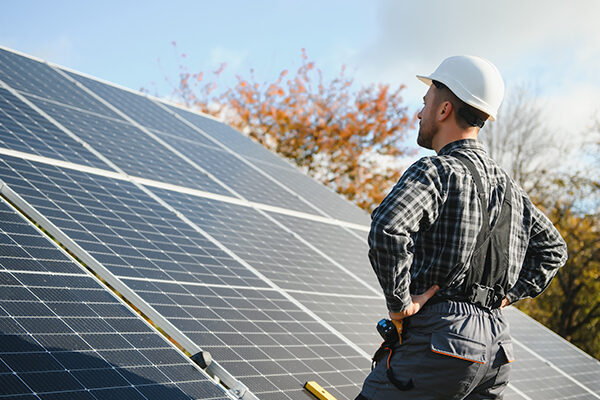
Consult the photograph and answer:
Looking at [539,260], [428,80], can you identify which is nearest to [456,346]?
[539,260]

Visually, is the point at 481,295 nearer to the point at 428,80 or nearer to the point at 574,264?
the point at 428,80

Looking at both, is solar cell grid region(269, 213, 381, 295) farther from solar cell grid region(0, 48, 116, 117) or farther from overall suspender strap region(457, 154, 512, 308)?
overall suspender strap region(457, 154, 512, 308)

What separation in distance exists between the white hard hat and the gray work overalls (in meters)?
0.39

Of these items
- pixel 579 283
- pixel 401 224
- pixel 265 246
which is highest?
pixel 579 283

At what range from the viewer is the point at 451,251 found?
10.5ft

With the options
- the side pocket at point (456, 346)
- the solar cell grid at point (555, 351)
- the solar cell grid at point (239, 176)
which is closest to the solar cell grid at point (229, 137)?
the solar cell grid at point (239, 176)

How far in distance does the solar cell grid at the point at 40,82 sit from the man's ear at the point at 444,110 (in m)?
6.07

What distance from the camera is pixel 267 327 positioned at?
505 centimetres

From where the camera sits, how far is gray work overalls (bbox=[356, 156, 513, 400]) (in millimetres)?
3094

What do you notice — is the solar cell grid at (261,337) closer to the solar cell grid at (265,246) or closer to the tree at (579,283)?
the solar cell grid at (265,246)

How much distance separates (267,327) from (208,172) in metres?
3.76

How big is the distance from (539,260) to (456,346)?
4.04 ft

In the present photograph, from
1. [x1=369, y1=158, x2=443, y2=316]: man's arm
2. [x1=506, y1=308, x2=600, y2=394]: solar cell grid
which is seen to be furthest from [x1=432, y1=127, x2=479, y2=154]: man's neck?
[x1=506, y1=308, x2=600, y2=394]: solar cell grid

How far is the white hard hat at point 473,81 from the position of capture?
3.44 metres
